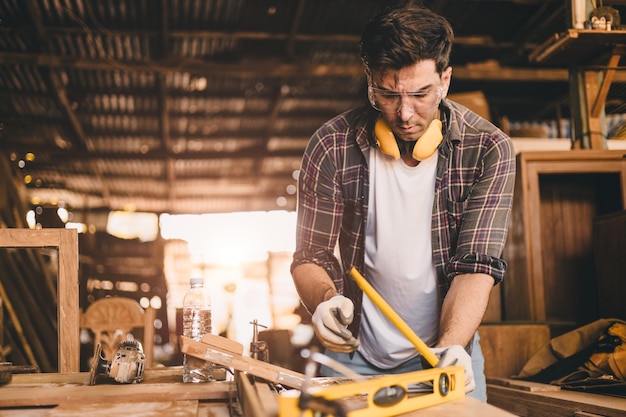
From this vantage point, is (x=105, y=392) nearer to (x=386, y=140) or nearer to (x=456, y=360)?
(x=456, y=360)

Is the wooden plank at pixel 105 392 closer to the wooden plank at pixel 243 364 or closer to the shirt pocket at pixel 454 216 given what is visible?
the wooden plank at pixel 243 364

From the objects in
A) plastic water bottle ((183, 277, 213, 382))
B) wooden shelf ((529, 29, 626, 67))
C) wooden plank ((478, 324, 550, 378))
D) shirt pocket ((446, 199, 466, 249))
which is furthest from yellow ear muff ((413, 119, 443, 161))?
wooden shelf ((529, 29, 626, 67))

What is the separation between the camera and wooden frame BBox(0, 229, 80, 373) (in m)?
2.43

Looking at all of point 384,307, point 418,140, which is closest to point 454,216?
point 418,140

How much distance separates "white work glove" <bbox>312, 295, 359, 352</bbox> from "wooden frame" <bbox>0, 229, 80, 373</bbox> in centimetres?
99

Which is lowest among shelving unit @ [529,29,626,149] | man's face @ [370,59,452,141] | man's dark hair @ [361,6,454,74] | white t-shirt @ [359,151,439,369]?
white t-shirt @ [359,151,439,369]

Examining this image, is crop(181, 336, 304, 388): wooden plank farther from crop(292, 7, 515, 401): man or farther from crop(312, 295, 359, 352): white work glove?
crop(292, 7, 515, 401): man

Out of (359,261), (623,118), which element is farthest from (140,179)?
(359,261)

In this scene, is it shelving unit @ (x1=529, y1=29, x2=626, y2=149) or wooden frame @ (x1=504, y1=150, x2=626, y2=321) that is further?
wooden frame @ (x1=504, y1=150, x2=626, y2=321)

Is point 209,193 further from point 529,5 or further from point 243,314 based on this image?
point 529,5

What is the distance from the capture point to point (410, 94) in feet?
7.26

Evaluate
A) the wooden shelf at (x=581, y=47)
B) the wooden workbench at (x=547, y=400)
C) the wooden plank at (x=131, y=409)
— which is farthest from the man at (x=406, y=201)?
the wooden shelf at (x=581, y=47)

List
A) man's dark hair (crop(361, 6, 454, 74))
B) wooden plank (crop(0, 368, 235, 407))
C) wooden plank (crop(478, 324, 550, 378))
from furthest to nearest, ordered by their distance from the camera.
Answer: wooden plank (crop(478, 324, 550, 378))
man's dark hair (crop(361, 6, 454, 74))
wooden plank (crop(0, 368, 235, 407))

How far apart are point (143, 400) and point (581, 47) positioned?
11.4 ft
